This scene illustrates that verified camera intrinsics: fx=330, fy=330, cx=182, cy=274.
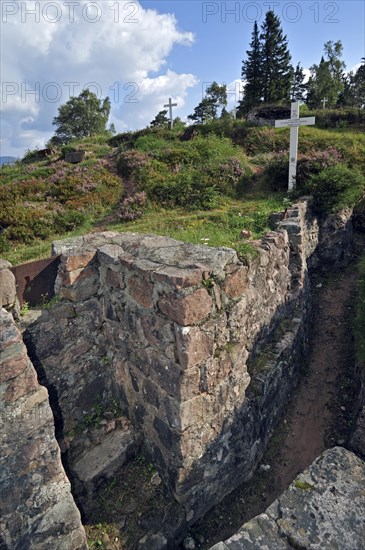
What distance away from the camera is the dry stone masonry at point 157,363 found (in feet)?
10.6

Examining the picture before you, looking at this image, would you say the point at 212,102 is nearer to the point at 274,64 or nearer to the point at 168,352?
the point at 274,64

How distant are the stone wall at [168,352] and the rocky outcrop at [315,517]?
3.61 ft

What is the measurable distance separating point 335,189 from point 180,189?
5.19 meters

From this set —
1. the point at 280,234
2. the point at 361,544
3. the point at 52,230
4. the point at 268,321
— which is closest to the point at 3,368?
the point at 361,544

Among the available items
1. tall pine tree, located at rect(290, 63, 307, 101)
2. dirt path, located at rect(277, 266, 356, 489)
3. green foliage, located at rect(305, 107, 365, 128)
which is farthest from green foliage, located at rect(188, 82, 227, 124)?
dirt path, located at rect(277, 266, 356, 489)

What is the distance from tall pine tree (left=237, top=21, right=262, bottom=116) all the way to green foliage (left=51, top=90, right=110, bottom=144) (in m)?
23.5

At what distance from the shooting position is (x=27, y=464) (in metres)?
2.68

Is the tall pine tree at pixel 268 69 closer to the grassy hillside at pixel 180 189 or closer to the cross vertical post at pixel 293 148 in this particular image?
the grassy hillside at pixel 180 189

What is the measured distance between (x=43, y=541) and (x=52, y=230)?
903 centimetres

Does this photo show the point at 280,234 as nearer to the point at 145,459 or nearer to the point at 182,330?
the point at 182,330

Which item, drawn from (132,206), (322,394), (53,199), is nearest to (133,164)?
(53,199)

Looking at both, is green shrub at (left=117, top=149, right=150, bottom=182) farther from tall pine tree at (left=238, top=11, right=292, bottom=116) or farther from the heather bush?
tall pine tree at (left=238, top=11, right=292, bottom=116)

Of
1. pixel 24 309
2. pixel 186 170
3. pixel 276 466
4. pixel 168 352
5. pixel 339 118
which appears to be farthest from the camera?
pixel 339 118

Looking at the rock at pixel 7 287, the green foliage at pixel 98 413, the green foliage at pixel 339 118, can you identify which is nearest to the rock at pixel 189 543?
the green foliage at pixel 98 413
